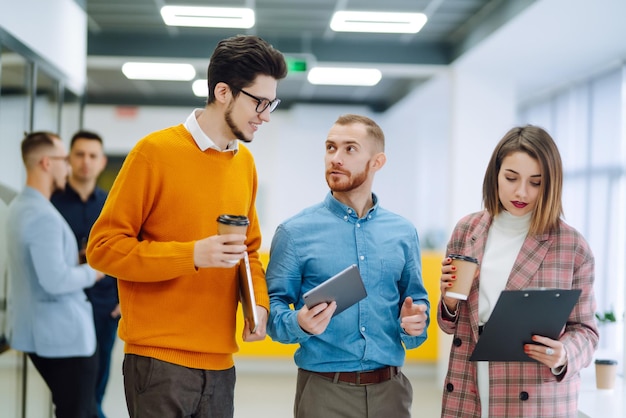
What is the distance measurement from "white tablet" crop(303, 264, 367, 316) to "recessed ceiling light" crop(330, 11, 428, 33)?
407 centimetres

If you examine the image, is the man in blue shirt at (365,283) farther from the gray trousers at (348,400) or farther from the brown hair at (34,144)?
the brown hair at (34,144)

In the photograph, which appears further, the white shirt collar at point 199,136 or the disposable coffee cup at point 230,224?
the white shirt collar at point 199,136

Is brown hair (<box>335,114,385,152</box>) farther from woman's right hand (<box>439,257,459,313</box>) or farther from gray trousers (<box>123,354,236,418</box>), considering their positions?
gray trousers (<box>123,354,236,418</box>)

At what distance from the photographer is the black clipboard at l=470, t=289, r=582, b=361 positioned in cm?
189

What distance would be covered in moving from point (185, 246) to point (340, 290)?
43cm

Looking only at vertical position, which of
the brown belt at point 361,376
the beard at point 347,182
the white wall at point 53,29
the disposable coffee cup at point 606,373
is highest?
the white wall at point 53,29

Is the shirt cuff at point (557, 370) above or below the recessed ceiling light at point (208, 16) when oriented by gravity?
below

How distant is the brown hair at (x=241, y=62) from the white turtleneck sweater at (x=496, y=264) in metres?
0.88

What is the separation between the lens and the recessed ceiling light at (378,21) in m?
5.66

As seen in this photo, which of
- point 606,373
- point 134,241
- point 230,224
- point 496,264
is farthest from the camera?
point 606,373

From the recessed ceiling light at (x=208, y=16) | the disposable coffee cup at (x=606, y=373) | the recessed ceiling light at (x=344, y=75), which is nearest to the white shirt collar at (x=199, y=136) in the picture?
the disposable coffee cup at (x=606, y=373)

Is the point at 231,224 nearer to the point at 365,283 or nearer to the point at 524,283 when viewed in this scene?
the point at 365,283

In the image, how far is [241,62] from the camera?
204 centimetres

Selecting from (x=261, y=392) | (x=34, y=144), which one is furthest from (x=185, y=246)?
(x=261, y=392)
